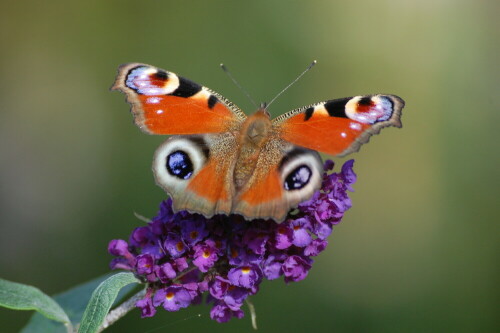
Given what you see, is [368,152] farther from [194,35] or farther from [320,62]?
[194,35]

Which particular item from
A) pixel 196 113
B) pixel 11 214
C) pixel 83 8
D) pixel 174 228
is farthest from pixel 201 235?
pixel 83 8

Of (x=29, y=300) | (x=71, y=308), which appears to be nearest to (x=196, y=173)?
(x=29, y=300)

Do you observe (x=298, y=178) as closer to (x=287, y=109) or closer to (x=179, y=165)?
(x=179, y=165)

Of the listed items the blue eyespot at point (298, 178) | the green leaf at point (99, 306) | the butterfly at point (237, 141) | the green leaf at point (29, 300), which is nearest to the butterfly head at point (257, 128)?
the butterfly at point (237, 141)

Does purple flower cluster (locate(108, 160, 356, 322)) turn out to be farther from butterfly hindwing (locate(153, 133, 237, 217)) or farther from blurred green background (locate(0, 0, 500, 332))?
blurred green background (locate(0, 0, 500, 332))

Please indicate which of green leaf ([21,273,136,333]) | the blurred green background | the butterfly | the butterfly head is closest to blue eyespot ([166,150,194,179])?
the butterfly

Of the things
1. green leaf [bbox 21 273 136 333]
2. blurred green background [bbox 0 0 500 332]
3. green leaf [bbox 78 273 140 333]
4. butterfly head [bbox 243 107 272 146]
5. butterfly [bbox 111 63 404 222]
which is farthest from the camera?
blurred green background [bbox 0 0 500 332]
